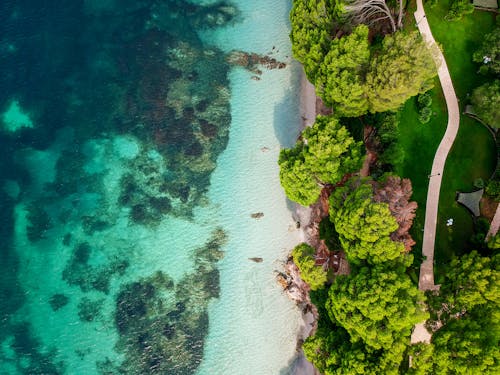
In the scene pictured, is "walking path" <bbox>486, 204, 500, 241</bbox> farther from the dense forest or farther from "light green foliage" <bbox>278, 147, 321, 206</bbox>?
"light green foliage" <bbox>278, 147, 321, 206</bbox>

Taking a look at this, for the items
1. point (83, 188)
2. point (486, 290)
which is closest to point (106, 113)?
point (83, 188)

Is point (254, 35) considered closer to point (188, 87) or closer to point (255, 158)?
point (188, 87)

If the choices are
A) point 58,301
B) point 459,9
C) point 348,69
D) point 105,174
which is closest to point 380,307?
point 348,69

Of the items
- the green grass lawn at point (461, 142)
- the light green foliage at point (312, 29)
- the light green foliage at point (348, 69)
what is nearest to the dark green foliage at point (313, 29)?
the light green foliage at point (312, 29)

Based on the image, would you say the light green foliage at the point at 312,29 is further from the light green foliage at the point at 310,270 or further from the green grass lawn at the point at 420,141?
the light green foliage at the point at 310,270

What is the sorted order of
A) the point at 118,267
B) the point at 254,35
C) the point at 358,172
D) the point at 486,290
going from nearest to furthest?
the point at 486,290, the point at 358,172, the point at 118,267, the point at 254,35

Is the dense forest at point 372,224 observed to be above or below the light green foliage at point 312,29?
below

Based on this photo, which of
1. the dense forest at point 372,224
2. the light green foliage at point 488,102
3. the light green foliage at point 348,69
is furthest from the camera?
the light green foliage at point 488,102
